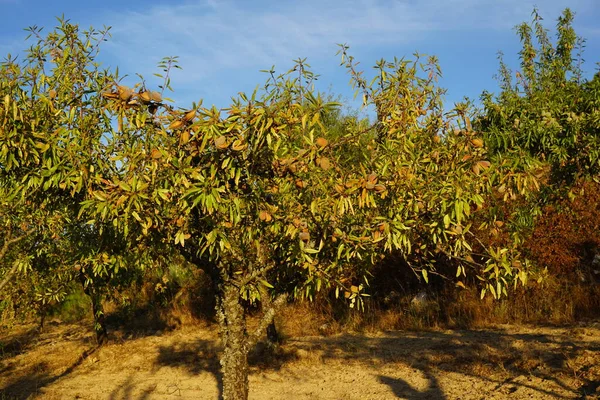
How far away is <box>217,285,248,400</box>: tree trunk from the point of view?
6414 mm

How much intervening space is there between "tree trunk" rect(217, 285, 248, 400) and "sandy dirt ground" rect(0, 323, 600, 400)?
3802 millimetres

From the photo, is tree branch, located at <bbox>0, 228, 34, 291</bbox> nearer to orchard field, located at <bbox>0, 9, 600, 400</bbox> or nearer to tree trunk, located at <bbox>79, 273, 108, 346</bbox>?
orchard field, located at <bbox>0, 9, 600, 400</bbox>

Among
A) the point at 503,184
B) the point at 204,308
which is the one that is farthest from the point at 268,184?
the point at 204,308

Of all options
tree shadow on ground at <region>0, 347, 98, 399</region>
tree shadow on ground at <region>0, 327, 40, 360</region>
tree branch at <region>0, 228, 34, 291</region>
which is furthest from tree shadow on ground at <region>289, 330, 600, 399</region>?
tree shadow on ground at <region>0, 327, 40, 360</region>

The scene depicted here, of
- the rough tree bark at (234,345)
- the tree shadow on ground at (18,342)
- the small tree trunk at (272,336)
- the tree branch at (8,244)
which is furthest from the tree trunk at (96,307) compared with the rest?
the rough tree bark at (234,345)

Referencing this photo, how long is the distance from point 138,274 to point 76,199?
7414 mm

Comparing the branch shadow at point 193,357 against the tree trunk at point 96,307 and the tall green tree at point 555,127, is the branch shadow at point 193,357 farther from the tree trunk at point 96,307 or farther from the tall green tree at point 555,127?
the tall green tree at point 555,127

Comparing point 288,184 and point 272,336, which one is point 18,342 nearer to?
point 272,336

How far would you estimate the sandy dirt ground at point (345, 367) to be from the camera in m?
9.27

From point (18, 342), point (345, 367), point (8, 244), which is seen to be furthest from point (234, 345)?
point (18, 342)

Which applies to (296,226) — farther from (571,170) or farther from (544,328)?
(544,328)

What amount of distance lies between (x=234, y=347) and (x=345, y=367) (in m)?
5.75

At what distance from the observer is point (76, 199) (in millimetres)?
5855

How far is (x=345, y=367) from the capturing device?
11719mm
